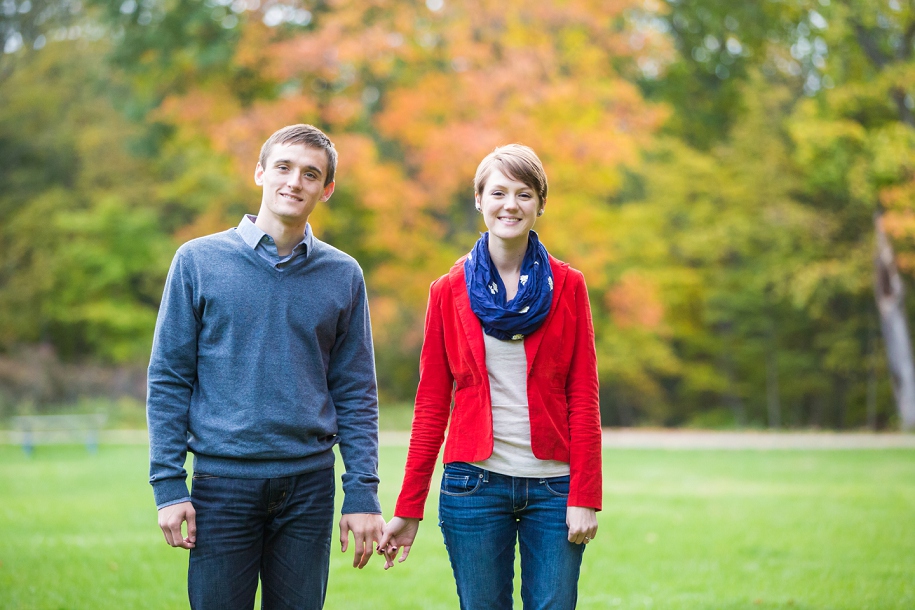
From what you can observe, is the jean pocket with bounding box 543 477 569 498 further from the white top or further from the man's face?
the man's face

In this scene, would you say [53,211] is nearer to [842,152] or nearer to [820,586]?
[842,152]

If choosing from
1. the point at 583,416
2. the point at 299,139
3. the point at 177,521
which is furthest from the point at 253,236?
the point at 583,416

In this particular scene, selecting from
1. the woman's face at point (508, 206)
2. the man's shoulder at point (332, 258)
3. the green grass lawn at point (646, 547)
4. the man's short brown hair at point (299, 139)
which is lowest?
the green grass lawn at point (646, 547)

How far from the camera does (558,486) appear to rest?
2855 millimetres

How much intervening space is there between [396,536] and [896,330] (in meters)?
19.5

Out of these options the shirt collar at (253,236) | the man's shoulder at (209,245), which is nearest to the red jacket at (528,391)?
the shirt collar at (253,236)

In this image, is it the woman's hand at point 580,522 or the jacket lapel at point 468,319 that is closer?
the woman's hand at point 580,522

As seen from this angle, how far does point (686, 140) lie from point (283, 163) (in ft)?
82.4

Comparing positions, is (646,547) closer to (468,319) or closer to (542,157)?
(468,319)

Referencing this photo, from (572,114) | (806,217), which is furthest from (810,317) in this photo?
(572,114)

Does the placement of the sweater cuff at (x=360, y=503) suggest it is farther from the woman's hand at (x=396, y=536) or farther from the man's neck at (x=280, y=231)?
the man's neck at (x=280, y=231)

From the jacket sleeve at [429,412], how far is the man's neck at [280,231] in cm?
48

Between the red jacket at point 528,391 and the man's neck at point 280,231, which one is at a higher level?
the man's neck at point 280,231

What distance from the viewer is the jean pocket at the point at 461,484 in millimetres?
2867
